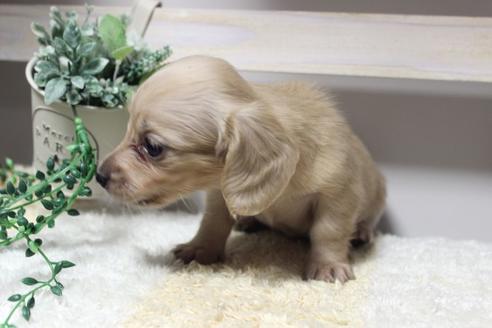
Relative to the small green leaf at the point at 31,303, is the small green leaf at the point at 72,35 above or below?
above

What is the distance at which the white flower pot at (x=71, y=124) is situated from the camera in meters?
1.94

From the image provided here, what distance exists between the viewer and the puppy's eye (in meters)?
1.47

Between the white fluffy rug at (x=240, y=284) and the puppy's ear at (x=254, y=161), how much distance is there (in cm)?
24

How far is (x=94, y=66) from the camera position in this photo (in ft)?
6.22

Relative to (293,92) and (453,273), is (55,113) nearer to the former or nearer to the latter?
(293,92)

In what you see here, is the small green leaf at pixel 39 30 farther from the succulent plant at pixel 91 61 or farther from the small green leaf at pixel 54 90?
the small green leaf at pixel 54 90

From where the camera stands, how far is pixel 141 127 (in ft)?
4.90

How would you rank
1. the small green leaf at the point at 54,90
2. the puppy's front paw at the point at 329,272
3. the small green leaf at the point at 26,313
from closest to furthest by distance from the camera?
1. the small green leaf at the point at 26,313
2. the puppy's front paw at the point at 329,272
3. the small green leaf at the point at 54,90

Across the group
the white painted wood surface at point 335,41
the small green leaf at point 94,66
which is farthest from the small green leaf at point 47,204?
the white painted wood surface at point 335,41

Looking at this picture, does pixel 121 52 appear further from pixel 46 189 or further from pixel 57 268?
pixel 57 268

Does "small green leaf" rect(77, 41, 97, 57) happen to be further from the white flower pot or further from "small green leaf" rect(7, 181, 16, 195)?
"small green leaf" rect(7, 181, 16, 195)

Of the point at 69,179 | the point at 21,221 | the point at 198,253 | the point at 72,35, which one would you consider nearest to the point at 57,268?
the point at 21,221

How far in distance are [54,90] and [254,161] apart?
0.74 meters

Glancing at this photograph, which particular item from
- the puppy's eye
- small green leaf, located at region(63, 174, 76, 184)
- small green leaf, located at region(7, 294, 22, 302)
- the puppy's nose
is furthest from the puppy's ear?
small green leaf, located at region(7, 294, 22, 302)
